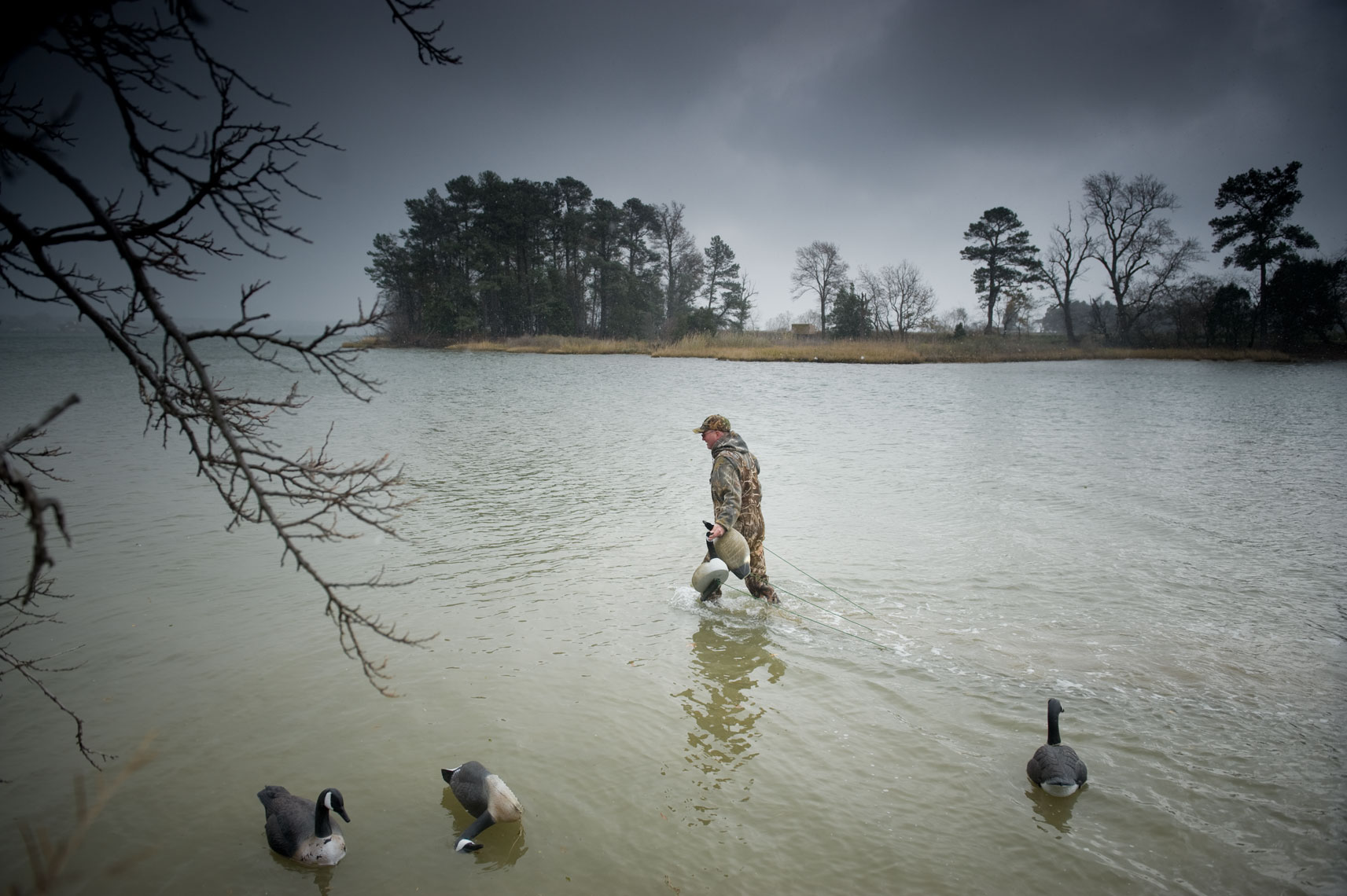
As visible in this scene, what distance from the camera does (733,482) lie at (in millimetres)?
6969

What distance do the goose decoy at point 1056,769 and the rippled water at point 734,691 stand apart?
0.12 metres

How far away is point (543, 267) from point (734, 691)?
63.6m

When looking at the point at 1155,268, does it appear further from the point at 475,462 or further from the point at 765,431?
the point at 475,462

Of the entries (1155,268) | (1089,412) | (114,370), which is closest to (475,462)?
(1089,412)

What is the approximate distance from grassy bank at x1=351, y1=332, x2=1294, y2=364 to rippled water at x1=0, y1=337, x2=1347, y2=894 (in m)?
35.2

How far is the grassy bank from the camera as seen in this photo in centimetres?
4597

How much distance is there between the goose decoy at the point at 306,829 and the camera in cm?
376

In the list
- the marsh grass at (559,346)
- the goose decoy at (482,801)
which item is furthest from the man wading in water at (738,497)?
the marsh grass at (559,346)

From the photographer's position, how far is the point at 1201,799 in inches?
169

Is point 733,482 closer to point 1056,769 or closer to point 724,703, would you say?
point 724,703

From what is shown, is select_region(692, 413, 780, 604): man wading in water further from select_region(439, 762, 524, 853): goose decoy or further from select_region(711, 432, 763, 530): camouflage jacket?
select_region(439, 762, 524, 853): goose decoy

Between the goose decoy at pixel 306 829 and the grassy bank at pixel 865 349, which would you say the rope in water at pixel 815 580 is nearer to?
the goose decoy at pixel 306 829

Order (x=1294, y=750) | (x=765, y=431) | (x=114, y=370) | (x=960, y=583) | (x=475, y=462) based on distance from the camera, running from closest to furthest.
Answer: (x=1294, y=750) < (x=960, y=583) < (x=475, y=462) < (x=765, y=431) < (x=114, y=370)

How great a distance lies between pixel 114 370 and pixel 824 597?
4498cm
